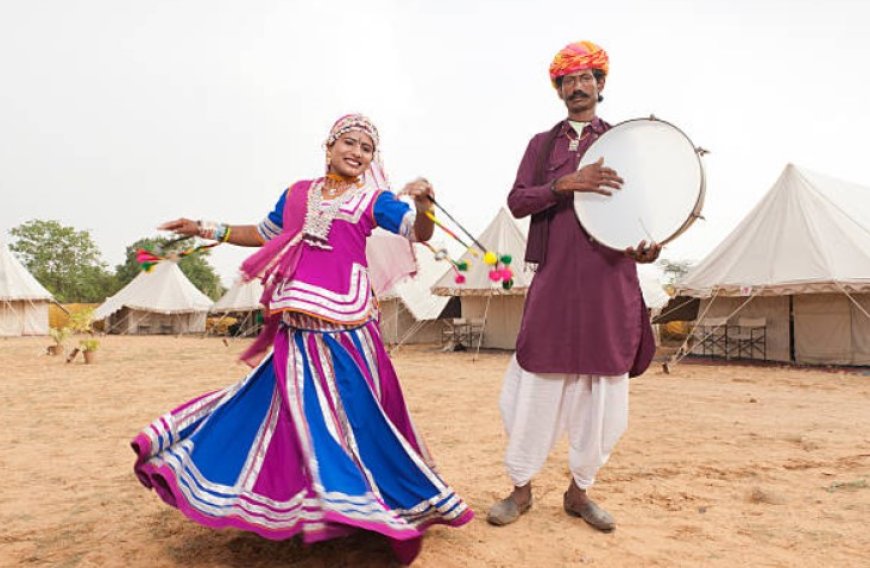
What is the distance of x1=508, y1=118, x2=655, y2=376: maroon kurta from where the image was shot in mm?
2537

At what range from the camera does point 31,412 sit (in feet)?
20.1

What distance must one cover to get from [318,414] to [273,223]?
879 mm

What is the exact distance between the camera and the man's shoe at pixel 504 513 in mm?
2584

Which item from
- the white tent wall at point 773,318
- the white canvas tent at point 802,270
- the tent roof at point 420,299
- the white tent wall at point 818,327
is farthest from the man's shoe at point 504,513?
the tent roof at point 420,299

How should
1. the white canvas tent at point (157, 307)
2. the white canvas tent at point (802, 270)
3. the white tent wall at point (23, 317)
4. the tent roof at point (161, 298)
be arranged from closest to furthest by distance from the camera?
the white canvas tent at point (802, 270)
the white tent wall at point (23, 317)
the tent roof at point (161, 298)
the white canvas tent at point (157, 307)

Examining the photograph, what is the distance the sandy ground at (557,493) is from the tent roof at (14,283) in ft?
63.1

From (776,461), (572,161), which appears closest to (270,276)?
(572,161)

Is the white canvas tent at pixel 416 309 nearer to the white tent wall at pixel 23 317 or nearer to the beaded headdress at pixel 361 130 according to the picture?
the beaded headdress at pixel 361 130

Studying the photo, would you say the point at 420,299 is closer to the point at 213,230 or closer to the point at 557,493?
the point at 557,493

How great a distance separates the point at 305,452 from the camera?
2.07m

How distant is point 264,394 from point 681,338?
17315 millimetres

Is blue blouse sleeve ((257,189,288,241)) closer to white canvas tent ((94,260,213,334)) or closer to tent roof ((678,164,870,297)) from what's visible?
tent roof ((678,164,870,297))

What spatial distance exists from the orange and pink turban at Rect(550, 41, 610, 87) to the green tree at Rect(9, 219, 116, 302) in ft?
143

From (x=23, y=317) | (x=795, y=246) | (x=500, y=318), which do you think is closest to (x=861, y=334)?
(x=795, y=246)
